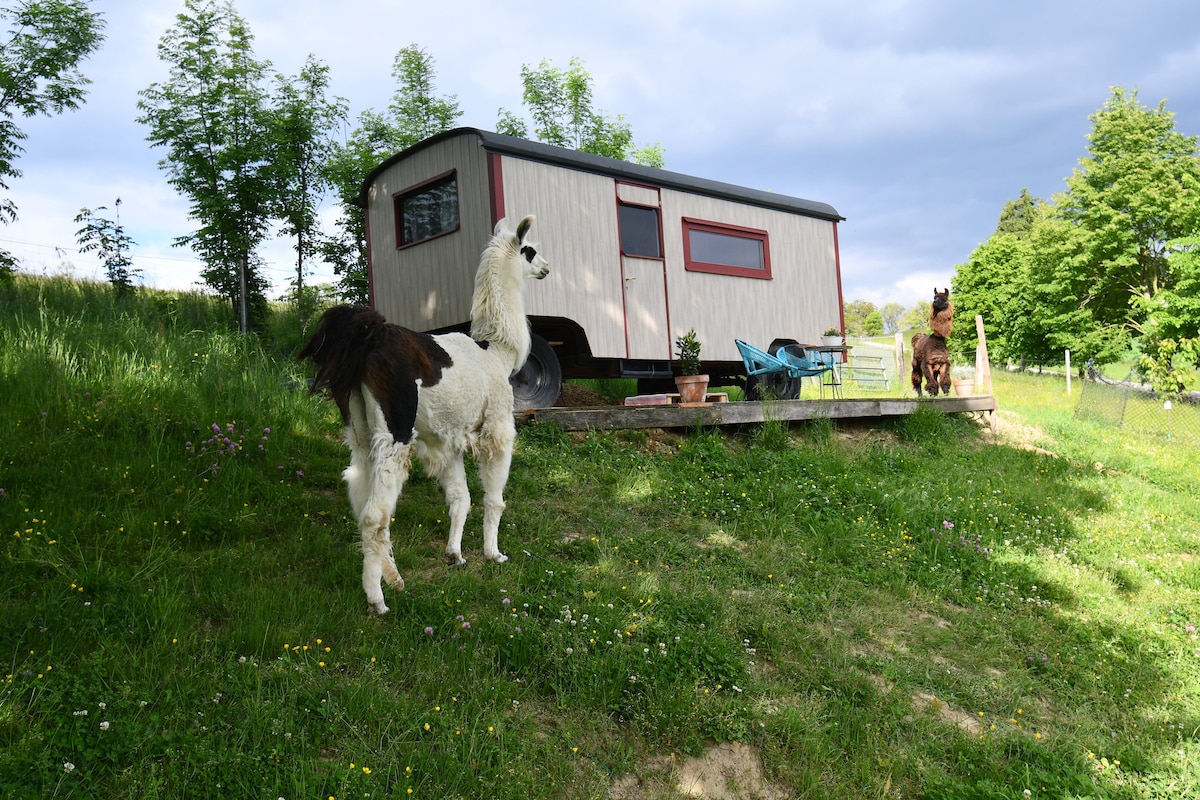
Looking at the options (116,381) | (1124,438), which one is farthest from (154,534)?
(1124,438)

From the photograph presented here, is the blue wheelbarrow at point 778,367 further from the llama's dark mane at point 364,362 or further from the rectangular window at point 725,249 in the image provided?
the llama's dark mane at point 364,362

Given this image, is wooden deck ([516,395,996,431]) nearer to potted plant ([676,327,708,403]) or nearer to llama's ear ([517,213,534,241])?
potted plant ([676,327,708,403])

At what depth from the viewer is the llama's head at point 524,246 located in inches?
208

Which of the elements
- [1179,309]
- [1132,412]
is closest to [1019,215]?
[1179,309]

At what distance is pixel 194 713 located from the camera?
2805 mm

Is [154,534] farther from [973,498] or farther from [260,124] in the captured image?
[260,124]

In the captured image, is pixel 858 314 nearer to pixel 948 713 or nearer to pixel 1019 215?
pixel 1019 215

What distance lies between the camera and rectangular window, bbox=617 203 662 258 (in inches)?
369

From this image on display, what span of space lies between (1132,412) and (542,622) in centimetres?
1543

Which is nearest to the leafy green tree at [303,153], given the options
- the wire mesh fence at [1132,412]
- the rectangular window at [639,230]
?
the rectangular window at [639,230]

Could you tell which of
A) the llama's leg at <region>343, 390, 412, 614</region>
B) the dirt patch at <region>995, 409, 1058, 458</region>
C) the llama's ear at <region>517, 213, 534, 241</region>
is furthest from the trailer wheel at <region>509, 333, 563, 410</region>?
the dirt patch at <region>995, 409, 1058, 458</region>

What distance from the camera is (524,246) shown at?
5.41m

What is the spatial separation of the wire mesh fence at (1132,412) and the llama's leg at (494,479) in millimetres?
13838

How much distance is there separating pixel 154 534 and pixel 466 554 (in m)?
1.71
